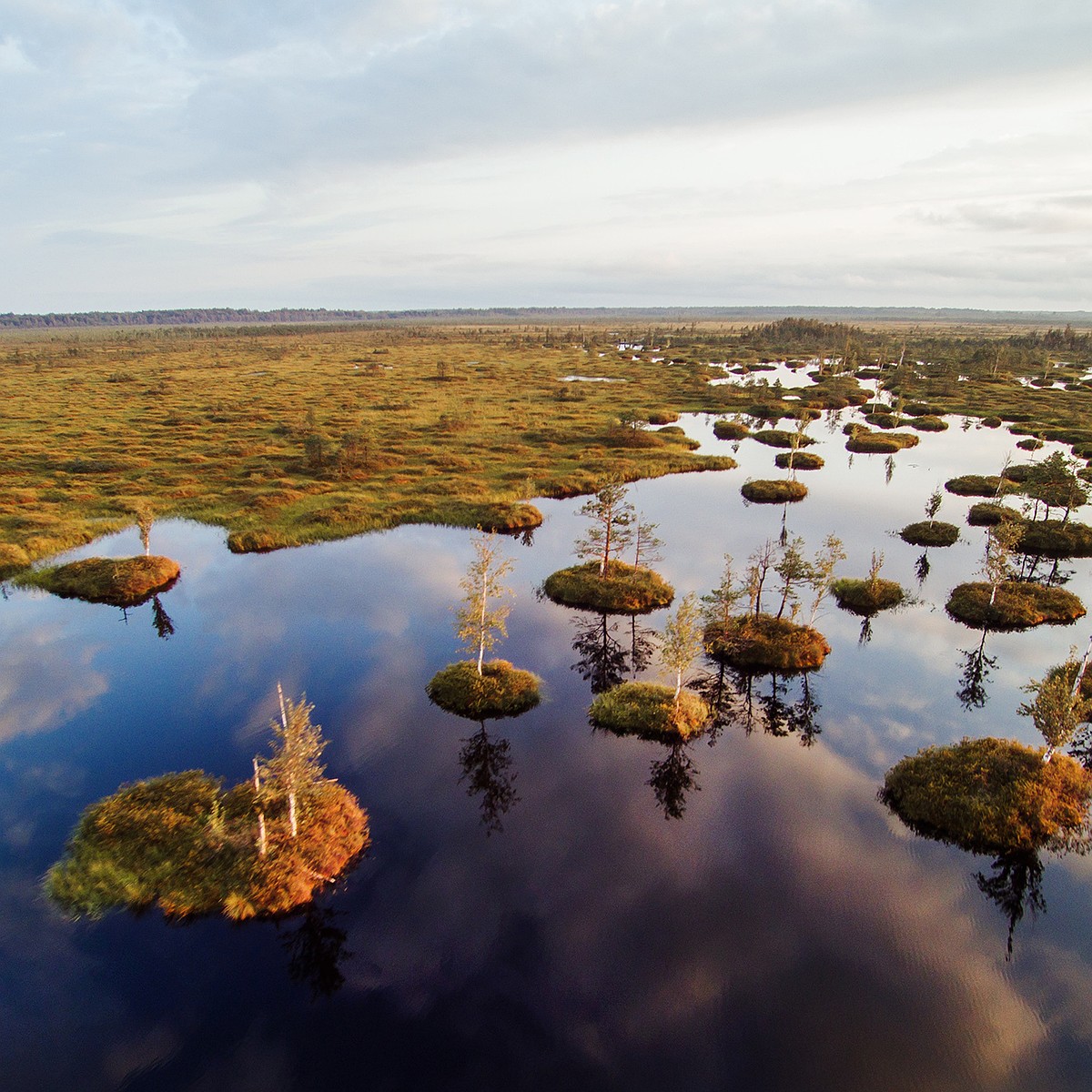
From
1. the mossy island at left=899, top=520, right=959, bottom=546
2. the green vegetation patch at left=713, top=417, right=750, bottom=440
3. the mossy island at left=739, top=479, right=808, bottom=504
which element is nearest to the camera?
the mossy island at left=899, top=520, right=959, bottom=546

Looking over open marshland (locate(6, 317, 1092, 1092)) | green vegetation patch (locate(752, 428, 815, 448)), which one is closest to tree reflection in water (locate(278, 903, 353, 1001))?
open marshland (locate(6, 317, 1092, 1092))

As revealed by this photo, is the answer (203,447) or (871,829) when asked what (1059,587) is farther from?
(203,447)

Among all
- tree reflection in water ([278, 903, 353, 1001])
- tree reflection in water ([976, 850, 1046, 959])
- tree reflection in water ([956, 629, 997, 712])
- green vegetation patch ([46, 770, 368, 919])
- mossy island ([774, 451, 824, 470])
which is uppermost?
mossy island ([774, 451, 824, 470])

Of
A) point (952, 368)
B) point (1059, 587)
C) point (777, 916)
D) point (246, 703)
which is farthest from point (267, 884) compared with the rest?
point (952, 368)

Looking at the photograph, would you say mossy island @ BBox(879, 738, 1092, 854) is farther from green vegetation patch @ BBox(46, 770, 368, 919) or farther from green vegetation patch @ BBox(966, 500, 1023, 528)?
green vegetation patch @ BBox(966, 500, 1023, 528)

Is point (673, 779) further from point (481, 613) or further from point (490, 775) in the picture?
point (481, 613)

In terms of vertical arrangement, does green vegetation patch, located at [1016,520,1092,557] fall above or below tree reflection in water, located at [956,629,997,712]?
above
